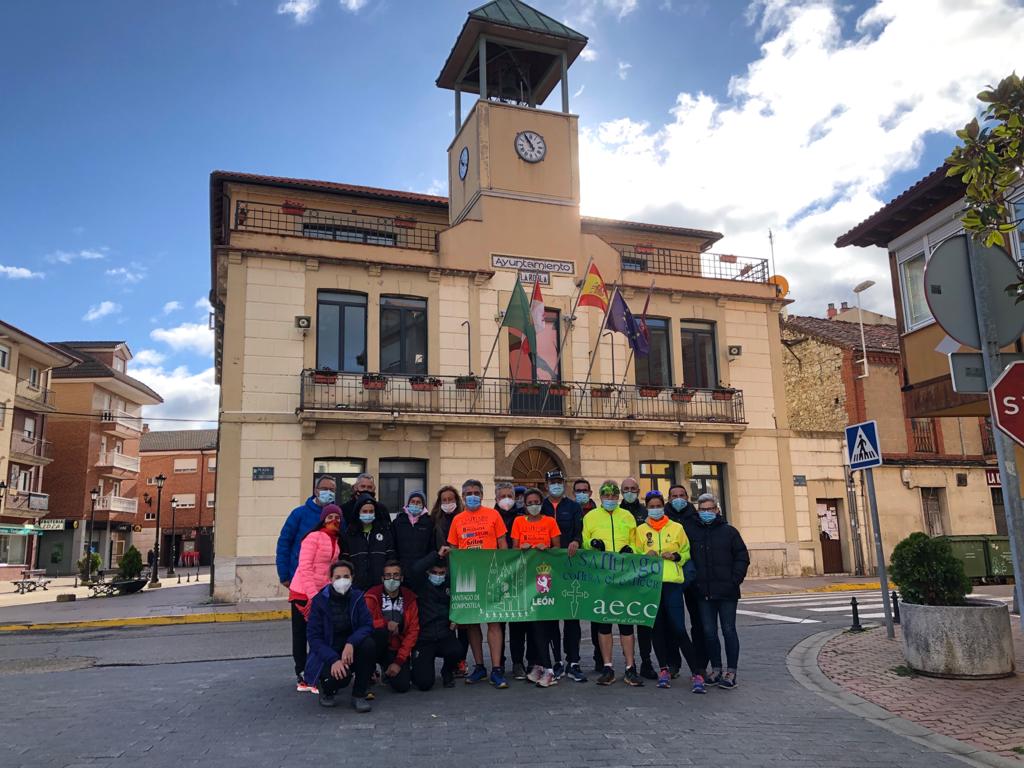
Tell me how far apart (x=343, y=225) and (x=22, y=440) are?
27.2m

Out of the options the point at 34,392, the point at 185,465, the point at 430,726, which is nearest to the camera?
the point at 430,726

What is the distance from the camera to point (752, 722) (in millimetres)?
6727

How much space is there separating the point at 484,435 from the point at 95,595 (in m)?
12.5

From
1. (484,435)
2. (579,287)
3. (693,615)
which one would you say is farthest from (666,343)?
(693,615)

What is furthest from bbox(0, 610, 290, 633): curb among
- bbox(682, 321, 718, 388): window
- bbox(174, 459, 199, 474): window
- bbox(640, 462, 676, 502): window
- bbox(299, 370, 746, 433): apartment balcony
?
bbox(174, 459, 199, 474): window

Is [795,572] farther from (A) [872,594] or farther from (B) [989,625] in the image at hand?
(B) [989,625]

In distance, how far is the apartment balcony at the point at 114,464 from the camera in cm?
5031

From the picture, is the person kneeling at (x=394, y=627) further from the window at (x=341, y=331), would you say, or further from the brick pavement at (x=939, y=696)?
the window at (x=341, y=331)

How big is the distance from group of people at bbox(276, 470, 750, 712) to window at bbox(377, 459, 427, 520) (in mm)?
12646

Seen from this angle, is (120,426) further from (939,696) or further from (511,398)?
(939,696)

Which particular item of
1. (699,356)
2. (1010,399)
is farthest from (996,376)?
(699,356)

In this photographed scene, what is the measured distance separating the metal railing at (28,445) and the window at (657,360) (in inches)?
1327

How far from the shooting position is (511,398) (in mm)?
22625

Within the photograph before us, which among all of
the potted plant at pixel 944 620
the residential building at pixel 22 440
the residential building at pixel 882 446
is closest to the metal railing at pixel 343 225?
the residential building at pixel 882 446
